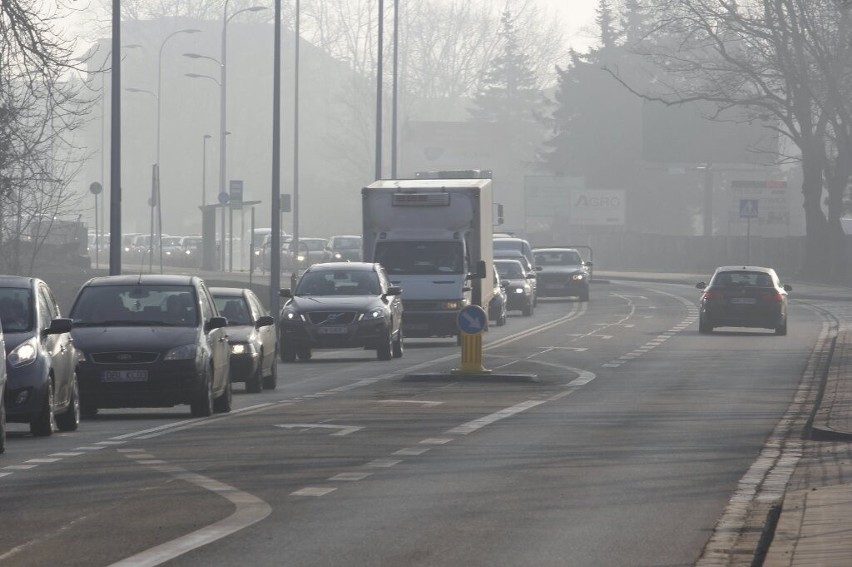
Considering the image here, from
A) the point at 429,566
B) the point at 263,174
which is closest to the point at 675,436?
the point at 429,566

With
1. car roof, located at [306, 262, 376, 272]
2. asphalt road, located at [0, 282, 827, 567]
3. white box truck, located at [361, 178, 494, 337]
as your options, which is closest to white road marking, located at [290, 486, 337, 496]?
asphalt road, located at [0, 282, 827, 567]

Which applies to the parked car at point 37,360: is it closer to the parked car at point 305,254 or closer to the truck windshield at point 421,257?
the truck windshield at point 421,257

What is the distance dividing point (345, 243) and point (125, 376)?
62.8 metres

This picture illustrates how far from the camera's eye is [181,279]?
21.4 meters

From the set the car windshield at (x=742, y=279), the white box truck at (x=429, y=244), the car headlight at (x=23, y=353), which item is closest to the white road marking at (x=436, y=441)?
the car headlight at (x=23, y=353)

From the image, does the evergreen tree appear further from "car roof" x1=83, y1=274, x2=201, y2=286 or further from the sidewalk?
the sidewalk

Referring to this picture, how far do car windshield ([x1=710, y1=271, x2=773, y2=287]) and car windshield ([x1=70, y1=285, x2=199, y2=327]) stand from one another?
22.2 m

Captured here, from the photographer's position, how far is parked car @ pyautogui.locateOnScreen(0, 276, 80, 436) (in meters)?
17.6

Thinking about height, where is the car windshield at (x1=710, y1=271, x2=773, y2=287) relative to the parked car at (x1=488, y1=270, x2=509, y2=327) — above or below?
above

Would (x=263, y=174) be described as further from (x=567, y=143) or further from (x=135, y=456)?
(x=135, y=456)

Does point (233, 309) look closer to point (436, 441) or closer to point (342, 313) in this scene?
point (342, 313)

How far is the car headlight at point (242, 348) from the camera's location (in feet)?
81.5

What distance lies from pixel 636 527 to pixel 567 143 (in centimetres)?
10840

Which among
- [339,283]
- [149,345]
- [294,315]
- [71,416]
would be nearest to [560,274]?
[339,283]
